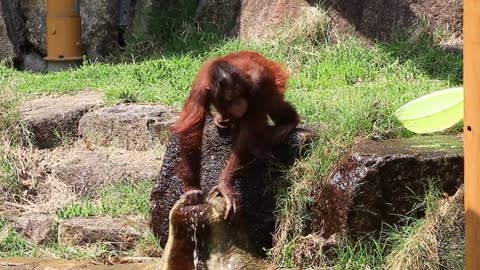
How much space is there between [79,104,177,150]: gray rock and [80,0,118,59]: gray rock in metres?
2.36

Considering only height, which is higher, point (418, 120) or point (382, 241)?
point (418, 120)

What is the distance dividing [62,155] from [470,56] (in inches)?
166

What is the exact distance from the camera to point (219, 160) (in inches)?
216

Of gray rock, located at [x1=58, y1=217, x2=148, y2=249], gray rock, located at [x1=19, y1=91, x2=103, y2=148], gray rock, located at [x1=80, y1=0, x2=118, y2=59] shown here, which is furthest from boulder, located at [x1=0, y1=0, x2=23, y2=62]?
gray rock, located at [x1=58, y1=217, x2=148, y2=249]

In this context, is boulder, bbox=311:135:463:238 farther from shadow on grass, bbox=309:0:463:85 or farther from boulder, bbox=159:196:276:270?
shadow on grass, bbox=309:0:463:85

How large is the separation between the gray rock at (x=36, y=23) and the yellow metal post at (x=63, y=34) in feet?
0.98

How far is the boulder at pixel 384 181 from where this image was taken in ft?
15.8

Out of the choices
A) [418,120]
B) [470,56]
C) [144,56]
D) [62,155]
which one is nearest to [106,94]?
[62,155]

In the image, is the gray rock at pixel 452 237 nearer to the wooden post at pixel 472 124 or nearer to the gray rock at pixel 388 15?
the wooden post at pixel 472 124

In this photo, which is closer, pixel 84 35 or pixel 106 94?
pixel 106 94

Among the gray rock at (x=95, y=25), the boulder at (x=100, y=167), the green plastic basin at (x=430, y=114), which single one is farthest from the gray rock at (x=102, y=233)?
the gray rock at (x=95, y=25)

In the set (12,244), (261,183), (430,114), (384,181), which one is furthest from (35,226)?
(430,114)

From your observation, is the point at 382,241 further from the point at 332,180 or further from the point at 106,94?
the point at 106,94

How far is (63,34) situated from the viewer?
930cm
